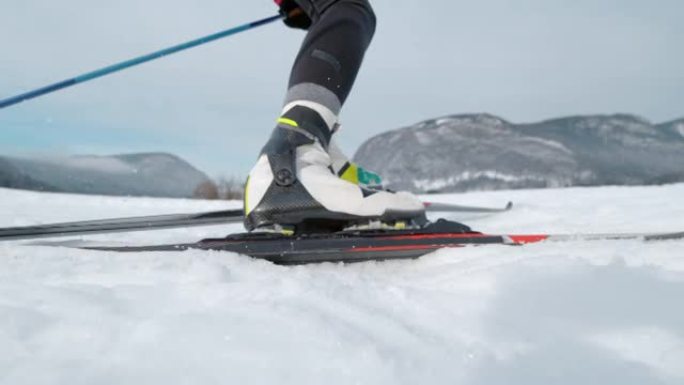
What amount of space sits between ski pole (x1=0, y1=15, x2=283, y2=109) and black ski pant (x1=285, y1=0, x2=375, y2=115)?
45cm

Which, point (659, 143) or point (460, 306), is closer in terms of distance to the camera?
point (460, 306)

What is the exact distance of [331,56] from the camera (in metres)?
1.24

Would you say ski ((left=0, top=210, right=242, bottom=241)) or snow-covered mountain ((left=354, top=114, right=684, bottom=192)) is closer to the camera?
ski ((left=0, top=210, right=242, bottom=241))

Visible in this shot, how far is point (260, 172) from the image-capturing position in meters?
1.15

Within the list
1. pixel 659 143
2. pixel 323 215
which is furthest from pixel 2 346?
pixel 659 143

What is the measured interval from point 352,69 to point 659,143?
42.3 meters

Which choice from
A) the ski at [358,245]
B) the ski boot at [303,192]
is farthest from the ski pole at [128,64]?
the ski at [358,245]

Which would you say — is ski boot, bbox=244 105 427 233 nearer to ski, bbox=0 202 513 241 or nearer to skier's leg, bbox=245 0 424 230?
skier's leg, bbox=245 0 424 230

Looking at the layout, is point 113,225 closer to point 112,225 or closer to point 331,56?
point 112,225

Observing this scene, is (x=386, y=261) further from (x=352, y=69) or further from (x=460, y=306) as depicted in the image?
(x=352, y=69)

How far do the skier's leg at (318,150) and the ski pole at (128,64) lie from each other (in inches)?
19.1

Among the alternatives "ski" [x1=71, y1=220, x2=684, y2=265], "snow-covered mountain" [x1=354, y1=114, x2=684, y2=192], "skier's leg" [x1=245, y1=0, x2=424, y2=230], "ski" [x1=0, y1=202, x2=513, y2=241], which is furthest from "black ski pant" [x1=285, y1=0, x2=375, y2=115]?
"snow-covered mountain" [x1=354, y1=114, x2=684, y2=192]

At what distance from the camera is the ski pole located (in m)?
1.52

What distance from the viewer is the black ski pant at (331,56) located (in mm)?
1228
